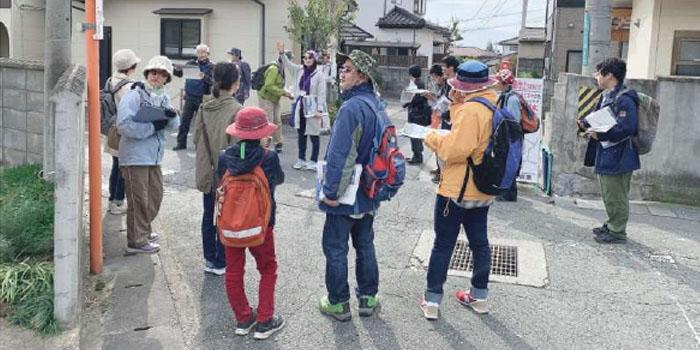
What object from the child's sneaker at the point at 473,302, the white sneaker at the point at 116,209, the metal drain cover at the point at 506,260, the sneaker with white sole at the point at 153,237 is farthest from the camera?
the white sneaker at the point at 116,209

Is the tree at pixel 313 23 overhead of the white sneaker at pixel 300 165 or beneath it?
overhead

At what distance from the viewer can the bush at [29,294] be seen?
154 inches

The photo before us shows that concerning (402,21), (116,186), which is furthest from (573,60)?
(116,186)

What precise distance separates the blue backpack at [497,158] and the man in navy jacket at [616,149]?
245cm

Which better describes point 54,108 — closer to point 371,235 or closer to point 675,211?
point 371,235

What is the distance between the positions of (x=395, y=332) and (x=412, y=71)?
6.50 m

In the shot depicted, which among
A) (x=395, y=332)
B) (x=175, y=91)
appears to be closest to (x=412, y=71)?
(x=395, y=332)

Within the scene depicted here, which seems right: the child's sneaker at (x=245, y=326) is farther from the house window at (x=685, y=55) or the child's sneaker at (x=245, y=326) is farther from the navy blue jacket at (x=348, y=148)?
the house window at (x=685, y=55)

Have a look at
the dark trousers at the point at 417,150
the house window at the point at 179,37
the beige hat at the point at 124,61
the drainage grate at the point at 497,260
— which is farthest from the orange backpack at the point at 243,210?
the house window at the point at 179,37

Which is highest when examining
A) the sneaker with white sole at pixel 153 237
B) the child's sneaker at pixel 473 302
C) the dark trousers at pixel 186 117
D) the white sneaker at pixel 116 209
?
the dark trousers at pixel 186 117

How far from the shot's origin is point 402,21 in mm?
33188

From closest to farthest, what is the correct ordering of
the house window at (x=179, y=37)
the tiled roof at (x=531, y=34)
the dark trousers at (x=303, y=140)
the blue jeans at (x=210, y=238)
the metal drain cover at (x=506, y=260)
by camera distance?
the blue jeans at (x=210, y=238), the metal drain cover at (x=506, y=260), the dark trousers at (x=303, y=140), the house window at (x=179, y=37), the tiled roof at (x=531, y=34)

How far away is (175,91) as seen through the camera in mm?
15969

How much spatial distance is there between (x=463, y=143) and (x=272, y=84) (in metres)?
6.28
